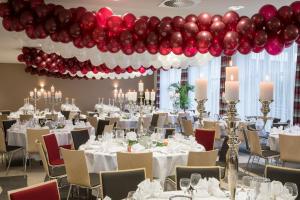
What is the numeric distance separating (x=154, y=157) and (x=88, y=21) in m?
2.08

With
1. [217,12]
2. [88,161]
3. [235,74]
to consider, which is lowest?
[88,161]

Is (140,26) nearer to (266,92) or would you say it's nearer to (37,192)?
(266,92)

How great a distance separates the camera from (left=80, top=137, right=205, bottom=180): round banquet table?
489 cm

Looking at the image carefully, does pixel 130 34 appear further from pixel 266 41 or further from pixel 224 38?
pixel 266 41

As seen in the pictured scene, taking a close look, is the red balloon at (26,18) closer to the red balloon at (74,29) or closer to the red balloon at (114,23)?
the red balloon at (74,29)

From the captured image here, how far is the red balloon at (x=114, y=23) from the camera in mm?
5281

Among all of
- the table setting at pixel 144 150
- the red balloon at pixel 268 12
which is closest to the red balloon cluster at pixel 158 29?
the red balloon at pixel 268 12

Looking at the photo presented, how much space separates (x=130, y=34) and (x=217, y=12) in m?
1.78

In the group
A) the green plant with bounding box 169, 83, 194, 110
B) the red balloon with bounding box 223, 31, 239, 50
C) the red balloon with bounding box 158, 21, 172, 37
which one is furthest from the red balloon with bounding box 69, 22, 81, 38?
the green plant with bounding box 169, 83, 194, 110

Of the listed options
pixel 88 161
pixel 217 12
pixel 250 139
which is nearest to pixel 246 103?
pixel 250 139

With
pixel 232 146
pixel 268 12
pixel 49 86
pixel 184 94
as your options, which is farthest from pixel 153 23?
pixel 49 86

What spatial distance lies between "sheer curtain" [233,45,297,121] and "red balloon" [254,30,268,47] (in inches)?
194

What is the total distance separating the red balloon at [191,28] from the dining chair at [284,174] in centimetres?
234

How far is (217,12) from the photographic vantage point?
629 cm
